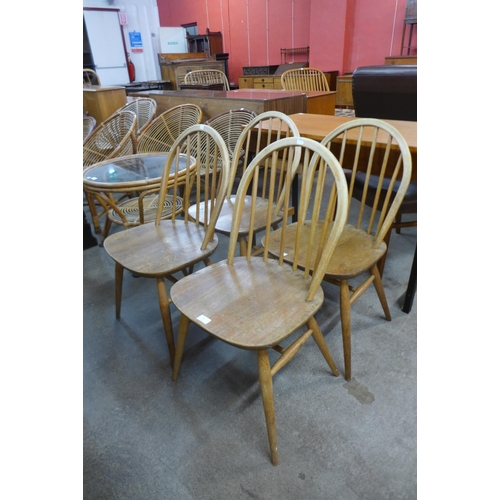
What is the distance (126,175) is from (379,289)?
4.53ft

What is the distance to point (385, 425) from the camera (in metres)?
1.18

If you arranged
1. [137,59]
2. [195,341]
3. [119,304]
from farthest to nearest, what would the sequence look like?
1. [137,59]
2. [119,304]
3. [195,341]

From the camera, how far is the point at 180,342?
1.30 m

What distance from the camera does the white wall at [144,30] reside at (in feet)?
28.1

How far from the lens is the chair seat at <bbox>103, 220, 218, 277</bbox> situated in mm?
1309

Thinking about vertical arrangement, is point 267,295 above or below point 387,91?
below

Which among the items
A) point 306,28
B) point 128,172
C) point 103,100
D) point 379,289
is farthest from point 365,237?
point 306,28

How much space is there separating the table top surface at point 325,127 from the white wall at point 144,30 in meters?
8.35

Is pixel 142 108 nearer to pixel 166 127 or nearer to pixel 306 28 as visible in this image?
Answer: pixel 166 127

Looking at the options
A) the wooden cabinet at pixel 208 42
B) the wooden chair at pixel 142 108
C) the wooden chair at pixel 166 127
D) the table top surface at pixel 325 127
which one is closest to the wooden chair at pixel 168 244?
the table top surface at pixel 325 127

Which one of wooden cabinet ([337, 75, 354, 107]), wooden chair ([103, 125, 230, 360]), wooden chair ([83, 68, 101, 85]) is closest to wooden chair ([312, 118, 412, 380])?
wooden chair ([103, 125, 230, 360])
